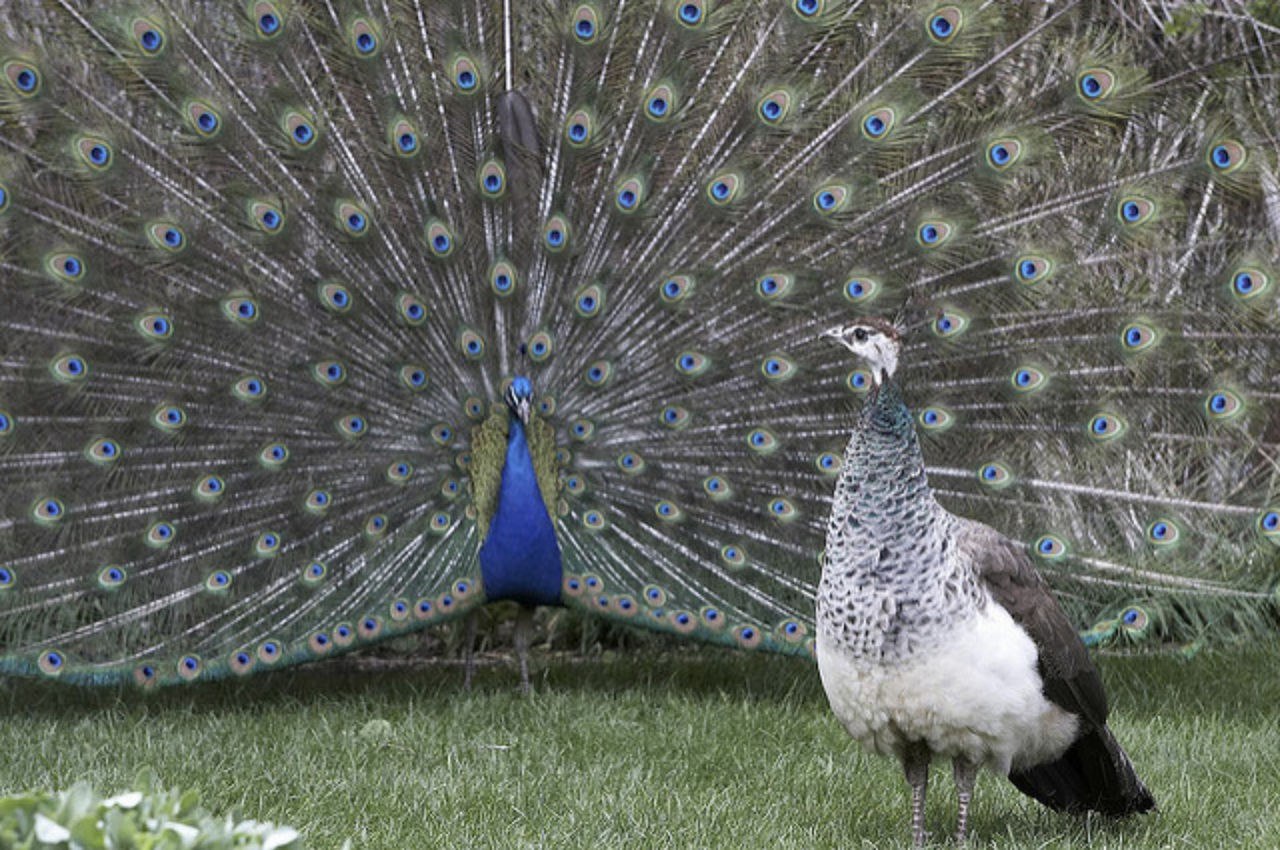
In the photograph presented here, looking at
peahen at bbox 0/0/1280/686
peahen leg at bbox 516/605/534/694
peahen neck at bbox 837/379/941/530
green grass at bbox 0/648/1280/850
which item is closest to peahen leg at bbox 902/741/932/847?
green grass at bbox 0/648/1280/850

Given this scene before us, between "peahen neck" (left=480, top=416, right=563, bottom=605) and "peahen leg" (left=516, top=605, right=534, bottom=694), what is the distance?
0.20 metres

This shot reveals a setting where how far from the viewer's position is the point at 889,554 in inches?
121

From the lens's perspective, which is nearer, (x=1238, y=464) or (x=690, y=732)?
(x=690, y=732)

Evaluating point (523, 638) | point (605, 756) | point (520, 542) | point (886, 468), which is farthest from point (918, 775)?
point (523, 638)

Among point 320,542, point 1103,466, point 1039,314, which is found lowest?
point 320,542

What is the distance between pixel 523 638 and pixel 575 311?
1.01 meters

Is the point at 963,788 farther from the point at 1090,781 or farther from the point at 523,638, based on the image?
the point at 523,638

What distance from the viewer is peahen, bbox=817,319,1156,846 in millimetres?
3062

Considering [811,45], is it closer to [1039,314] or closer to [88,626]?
[1039,314]

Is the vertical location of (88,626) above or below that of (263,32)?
below

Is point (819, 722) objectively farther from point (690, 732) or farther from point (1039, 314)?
point (1039, 314)

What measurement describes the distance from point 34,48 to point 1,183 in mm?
378

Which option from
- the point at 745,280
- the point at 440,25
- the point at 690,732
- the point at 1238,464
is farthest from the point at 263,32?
the point at 1238,464

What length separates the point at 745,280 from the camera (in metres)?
4.88
